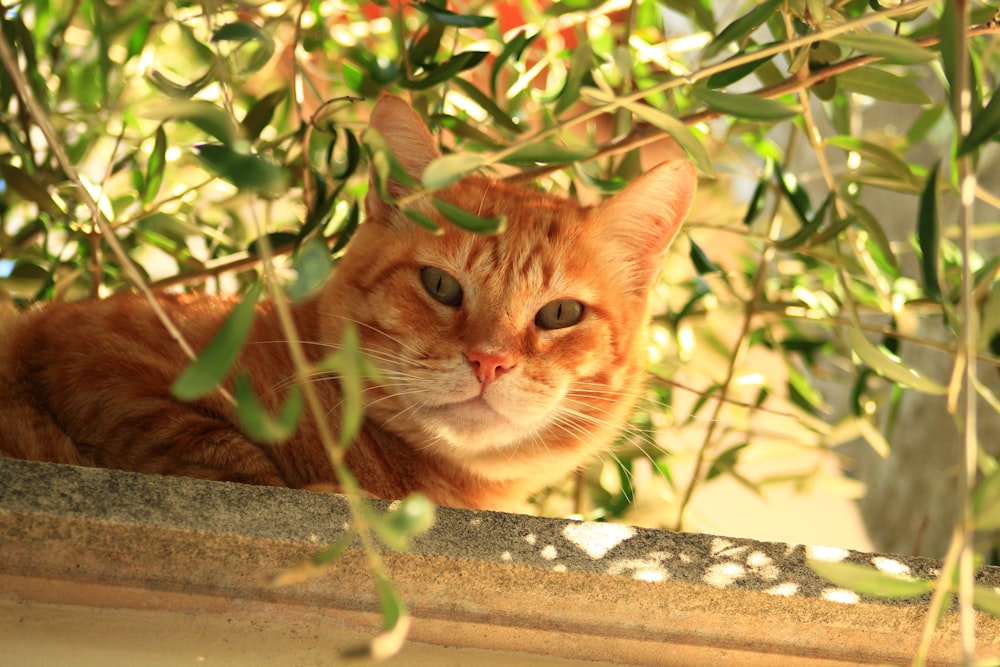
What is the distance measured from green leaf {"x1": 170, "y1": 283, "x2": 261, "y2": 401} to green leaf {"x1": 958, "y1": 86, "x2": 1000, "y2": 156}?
0.68 meters

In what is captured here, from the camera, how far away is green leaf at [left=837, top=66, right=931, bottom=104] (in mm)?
1368

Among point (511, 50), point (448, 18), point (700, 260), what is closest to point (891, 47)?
point (448, 18)

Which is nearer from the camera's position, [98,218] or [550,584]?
[98,218]

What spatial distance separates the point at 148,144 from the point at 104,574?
5.08 ft

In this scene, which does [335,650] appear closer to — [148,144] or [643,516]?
[643,516]

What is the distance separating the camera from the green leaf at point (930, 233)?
3.09ft

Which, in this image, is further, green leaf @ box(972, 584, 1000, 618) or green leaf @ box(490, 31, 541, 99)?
green leaf @ box(490, 31, 541, 99)

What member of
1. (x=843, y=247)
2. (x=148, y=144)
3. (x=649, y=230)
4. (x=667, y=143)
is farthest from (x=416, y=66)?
(x=667, y=143)

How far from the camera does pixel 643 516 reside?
2355mm

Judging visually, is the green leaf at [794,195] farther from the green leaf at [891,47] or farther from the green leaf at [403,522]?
the green leaf at [403,522]

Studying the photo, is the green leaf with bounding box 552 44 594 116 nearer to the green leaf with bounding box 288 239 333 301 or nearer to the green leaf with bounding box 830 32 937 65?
the green leaf with bounding box 830 32 937 65

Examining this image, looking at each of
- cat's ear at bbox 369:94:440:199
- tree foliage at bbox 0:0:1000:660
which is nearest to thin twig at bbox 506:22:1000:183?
tree foliage at bbox 0:0:1000:660

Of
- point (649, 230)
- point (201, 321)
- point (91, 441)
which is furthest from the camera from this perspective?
point (649, 230)

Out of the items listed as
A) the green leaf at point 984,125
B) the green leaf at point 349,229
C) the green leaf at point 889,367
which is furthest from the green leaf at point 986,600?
the green leaf at point 349,229
